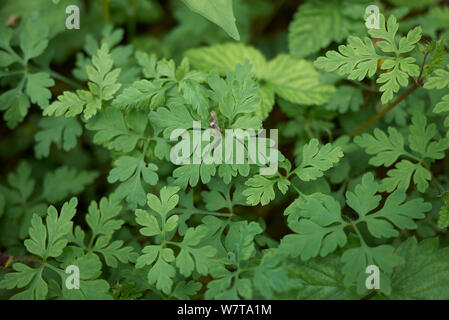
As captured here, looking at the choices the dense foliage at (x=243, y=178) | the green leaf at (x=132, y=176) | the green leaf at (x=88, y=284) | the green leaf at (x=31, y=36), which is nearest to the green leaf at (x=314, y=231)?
the dense foliage at (x=243, y=178)

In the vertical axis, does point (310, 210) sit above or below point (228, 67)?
below

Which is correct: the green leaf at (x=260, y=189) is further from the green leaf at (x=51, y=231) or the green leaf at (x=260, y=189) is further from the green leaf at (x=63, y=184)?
the green leaf at (x=63, y=184)

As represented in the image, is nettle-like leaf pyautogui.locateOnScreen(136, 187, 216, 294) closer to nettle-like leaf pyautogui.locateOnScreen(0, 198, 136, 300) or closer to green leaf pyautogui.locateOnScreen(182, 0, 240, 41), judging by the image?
nettle-like leaf pyautogui.locateOnScreen(0, 198, 136, 300)

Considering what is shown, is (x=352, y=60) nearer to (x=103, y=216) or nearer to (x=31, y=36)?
(x=103, y=216)

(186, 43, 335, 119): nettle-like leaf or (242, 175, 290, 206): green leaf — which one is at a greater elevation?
(186, 43, 335, 119): nettle-like leaf

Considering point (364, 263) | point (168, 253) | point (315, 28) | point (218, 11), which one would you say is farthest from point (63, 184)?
point (315, 28)

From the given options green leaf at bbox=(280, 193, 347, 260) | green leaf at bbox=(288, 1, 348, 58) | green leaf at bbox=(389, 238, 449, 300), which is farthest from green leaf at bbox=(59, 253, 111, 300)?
green leaf at bbox=(288, 1, 348, 58)

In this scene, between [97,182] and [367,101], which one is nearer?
[367,101]
